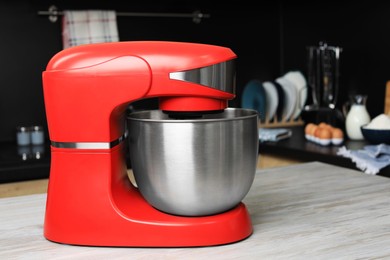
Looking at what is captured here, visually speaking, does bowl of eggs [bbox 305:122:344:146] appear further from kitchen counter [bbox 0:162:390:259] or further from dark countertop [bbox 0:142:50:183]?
dark countertop [bbox 0:142:50:183]

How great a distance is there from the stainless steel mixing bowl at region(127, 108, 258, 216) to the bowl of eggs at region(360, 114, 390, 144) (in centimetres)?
134

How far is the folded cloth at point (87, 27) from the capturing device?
2354mm

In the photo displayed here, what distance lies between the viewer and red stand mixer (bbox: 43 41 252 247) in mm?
747

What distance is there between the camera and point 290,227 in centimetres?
81

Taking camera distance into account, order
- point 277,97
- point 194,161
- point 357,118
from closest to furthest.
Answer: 1. point 194,161
2. point 357,118
3. point 277,97

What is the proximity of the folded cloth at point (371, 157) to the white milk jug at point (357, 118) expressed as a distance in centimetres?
34

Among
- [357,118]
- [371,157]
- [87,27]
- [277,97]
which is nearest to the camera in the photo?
[371,157]

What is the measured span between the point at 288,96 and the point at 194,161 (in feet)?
6.87

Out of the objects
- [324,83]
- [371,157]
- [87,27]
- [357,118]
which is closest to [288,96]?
[324,83]

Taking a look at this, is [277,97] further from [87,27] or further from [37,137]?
[37,137]

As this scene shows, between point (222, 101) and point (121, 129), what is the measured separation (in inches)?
7.1

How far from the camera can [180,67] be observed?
74 centimetres

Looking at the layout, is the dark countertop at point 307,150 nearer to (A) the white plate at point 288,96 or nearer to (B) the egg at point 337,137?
(B) the egg at point 337,137

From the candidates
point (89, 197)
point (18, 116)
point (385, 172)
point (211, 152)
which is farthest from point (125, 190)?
point (18, 116)
